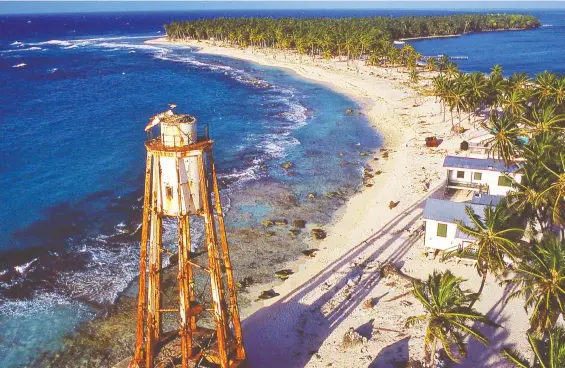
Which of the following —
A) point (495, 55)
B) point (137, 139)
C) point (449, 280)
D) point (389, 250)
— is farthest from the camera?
point (495, 55)

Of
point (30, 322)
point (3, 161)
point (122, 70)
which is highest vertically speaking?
point (122, 70)

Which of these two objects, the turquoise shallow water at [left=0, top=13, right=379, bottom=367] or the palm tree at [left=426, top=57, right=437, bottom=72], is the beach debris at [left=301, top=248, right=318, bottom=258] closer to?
the turquoise shallow water at [left=0, top=13, right=379, bottom=367]

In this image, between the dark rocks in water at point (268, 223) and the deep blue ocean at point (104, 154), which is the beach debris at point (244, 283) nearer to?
the deep blue ocean at point (104, 154)

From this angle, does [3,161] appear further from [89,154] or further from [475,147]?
[475,147]

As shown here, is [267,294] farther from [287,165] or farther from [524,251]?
[287,165]

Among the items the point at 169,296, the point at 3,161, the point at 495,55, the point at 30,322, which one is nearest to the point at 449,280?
the point at 169,296

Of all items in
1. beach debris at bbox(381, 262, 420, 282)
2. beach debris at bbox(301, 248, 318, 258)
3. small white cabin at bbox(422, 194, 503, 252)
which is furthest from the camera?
beach debris at bbox(301, 248, 318, 258)

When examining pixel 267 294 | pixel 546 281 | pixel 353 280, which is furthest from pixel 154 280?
pixel 546 281

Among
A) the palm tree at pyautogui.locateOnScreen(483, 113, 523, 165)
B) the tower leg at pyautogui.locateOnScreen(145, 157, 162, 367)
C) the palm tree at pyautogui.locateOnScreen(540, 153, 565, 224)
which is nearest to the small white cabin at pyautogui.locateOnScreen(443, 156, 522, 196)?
the palm tree at pyautogui.locateOnScreen(483, 113, 523, 165)
